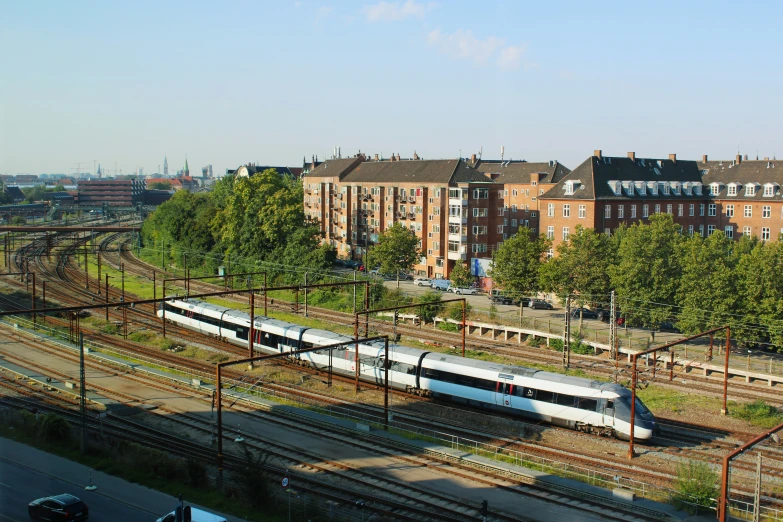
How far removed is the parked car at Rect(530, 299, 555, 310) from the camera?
2227 inches

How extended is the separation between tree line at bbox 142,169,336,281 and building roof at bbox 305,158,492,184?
10.7m

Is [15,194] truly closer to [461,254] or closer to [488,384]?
[461,254]

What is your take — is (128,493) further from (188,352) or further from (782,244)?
(782,244)

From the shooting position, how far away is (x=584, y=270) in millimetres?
48469

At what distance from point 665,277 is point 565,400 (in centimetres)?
1893

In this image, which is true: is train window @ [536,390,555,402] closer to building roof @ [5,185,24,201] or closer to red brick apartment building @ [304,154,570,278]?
red brick apartment building @ [304,154,570,278]

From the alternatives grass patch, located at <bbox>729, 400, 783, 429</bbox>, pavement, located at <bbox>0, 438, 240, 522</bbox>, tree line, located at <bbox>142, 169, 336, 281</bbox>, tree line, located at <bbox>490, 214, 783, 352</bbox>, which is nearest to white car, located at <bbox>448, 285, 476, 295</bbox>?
tree line, located at <bbox>490, 214, 783, 352</bbox>

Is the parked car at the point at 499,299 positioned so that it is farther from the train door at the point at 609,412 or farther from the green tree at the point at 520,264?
the train door at the point at 609,412

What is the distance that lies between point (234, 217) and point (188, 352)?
33.7 meters

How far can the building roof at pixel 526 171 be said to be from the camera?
8725 cm

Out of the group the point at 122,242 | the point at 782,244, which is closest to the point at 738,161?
the point at 782,244

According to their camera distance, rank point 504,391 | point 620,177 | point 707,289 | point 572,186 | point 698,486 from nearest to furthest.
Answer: point 698,486
point 504,391
point 707,289
point 572,186
point 620,177

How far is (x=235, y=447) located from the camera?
26.7 metres

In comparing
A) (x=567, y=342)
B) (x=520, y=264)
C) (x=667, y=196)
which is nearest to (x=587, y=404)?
(x=567, y=342)
